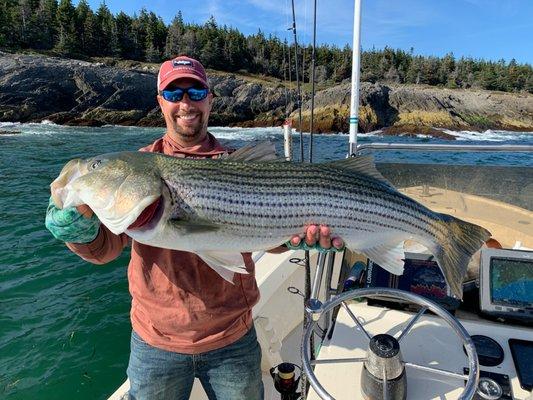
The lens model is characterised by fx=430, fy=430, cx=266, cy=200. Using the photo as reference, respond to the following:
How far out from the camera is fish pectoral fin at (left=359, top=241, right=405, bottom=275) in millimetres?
2896

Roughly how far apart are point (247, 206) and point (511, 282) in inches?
86.0

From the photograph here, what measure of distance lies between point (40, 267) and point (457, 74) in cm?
11409

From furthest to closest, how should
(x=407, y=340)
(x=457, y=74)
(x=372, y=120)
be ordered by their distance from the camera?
1. (x=457, y=74)
2. (x=372, y=120)
3. (x=407, y=340)

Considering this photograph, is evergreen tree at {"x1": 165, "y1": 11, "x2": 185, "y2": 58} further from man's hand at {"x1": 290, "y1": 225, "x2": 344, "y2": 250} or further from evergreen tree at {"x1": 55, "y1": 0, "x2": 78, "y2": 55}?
man's hand at {"x1": 290, "y1": 225, "x2": 344, "y2": 250}

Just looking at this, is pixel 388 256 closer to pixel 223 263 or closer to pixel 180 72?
pixel 223 263

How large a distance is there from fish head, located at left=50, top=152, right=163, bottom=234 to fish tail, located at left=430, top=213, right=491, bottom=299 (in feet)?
6.13

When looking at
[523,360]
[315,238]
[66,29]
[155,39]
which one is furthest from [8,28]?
[523,360]

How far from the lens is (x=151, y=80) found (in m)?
60.9

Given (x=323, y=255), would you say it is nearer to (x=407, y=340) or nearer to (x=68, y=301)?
(x=407, y=340)

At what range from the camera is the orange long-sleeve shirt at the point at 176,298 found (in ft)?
8.56

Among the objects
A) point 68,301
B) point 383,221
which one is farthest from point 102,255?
point 68,301

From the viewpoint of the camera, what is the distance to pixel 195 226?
244 centimetres

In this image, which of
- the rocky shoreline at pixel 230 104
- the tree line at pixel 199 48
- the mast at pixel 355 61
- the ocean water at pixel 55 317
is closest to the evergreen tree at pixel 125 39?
the tree line at pixel 199 48

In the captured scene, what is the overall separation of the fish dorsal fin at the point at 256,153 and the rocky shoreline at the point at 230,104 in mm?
44140
